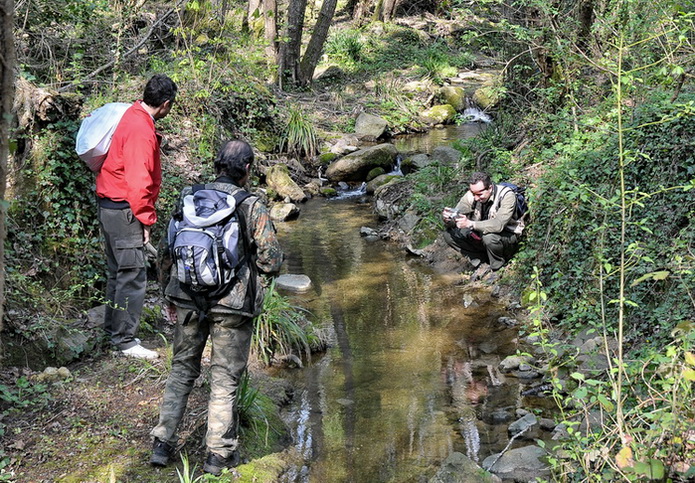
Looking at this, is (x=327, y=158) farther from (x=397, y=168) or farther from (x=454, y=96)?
(x=454, y=96)

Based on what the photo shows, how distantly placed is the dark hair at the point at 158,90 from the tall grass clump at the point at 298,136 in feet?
26.8

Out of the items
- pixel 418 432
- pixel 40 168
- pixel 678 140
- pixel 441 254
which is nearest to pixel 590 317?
pixel 678 140

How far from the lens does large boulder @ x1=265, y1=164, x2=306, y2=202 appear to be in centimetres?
1152

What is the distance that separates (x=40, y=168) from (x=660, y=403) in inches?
202

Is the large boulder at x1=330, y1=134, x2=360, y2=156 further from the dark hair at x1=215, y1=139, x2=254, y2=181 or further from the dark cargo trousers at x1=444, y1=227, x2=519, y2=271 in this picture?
the dark hair at x1=215, y1=139, x2=254, y2=181

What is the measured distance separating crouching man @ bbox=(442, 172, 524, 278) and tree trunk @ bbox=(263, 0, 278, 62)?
336 inches

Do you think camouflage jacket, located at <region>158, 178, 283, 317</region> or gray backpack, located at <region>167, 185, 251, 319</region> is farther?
camouflage jacket, located at <region>158, 178, 283, 317</region>

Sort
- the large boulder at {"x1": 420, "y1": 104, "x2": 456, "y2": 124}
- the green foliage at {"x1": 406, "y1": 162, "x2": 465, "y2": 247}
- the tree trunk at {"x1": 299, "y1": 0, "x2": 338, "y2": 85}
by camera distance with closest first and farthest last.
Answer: the green foliage at {"x1": 406, "y1": 162, "x2": 465, "y2": 247} < the tree trunk at {"x1": 299, "y1": 0, "x2": 338, "y2": 85} < the large boulder at {"x1": 420, "y1": 104, "x2": 456, "y2": 124}

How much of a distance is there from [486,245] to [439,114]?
33.2ft

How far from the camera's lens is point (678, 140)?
5.69 metres

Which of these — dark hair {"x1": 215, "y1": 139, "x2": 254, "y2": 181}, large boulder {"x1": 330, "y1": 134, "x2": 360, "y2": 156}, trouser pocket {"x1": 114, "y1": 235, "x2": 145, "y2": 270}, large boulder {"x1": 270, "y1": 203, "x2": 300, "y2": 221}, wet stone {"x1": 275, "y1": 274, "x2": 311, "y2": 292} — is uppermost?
dark hair {"x1": 215, "y1": 139, "x2": 254, "y2": 181}

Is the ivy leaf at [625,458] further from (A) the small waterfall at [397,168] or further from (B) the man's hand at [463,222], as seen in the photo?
(A) the small waterfall at [397,168]

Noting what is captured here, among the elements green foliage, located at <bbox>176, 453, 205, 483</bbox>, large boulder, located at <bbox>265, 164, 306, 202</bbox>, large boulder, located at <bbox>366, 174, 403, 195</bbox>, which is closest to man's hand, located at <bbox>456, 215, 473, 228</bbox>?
green foliage, located at <bbox>176, 453, 205, 483</bbox>

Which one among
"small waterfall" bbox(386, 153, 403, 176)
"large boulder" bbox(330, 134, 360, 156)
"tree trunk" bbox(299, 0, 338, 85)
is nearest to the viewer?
"small waterfall" bbox(386, 153, 403, 176)
